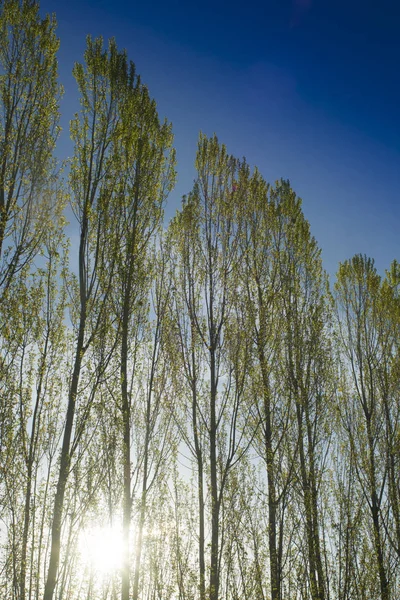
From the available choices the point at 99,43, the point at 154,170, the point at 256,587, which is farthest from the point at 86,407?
the point at 99,43

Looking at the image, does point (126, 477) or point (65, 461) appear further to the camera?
point (126, 477)

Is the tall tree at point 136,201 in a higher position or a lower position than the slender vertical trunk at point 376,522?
higher

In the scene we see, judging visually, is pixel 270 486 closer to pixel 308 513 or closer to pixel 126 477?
pixel 308 513

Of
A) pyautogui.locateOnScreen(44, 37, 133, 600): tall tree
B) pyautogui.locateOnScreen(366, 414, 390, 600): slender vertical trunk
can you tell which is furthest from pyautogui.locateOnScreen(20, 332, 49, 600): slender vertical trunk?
pyautogui.locateOnScreen(366, 414, 390, 600): slender vertical trunk

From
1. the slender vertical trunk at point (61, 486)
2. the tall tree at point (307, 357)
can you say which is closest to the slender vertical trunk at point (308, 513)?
Answer: the tall tree at point (307, 357)

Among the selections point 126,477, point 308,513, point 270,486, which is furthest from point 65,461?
point 308,513

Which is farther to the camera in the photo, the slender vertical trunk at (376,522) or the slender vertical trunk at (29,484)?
the slender vertical trunk at (376,522)

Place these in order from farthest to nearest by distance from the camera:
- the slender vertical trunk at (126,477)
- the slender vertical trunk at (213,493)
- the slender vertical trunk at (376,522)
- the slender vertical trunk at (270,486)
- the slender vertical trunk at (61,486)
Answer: the slender vertical trunk at (376,522) → the slender vertical trunk at (270,486) → the slender vertical trunk at (213,493) → the slender vertical trunk at (126,477) → the slender vertical trunk at (61,486)

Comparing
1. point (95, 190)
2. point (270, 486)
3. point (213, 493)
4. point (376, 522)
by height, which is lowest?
point (376, 522)

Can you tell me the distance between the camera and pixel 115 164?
28.2 feet

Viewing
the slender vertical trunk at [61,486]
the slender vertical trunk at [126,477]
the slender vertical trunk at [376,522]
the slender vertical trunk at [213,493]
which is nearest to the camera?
the slender vertical trunk at [61,486]

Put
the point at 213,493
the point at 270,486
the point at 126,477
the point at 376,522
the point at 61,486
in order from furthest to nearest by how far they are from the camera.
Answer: the point at 376,522, the point at 270,486, the point at 213,493, the point at 126,477, the point at 61,486

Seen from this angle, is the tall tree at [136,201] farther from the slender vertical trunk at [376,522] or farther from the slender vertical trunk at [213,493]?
the slender vertical trunk at [376,522]

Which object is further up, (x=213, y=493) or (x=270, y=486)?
(x=270, y=486)
